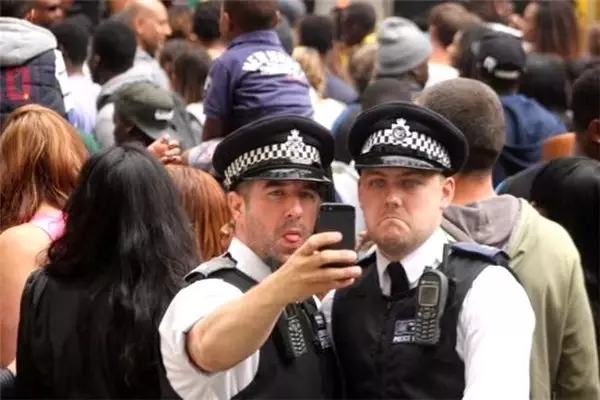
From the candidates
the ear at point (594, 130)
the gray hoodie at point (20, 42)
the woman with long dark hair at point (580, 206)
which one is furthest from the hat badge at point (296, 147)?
the gray hoodie at point (20, 42)

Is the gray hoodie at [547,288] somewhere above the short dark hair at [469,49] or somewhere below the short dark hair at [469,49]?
above

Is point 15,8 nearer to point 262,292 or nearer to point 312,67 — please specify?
point 312,67

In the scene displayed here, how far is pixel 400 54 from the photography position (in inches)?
342

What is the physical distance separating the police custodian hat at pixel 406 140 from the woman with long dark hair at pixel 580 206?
4.50ft

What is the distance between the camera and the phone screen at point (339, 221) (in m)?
3.52

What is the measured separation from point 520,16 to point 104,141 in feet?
26.2

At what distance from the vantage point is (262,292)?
135 inches

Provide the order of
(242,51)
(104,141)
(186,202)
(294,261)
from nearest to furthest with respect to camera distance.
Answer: (294,261)
(186,202)
(242,51)
(104,141)

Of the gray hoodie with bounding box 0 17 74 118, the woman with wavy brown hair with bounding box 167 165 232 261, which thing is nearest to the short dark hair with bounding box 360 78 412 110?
the gray hoodie with bounding box 0 17 74 118

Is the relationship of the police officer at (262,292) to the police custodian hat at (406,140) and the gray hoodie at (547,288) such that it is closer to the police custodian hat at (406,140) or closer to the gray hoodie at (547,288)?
the police custodian hat at (406,140)

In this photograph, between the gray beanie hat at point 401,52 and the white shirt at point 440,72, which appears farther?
the white shirt at point 440,72

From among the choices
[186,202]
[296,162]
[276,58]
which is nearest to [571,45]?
[276,58]

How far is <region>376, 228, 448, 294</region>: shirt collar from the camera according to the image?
392cm

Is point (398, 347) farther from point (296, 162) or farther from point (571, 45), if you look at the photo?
point (571, 45)
